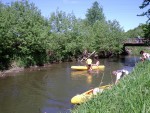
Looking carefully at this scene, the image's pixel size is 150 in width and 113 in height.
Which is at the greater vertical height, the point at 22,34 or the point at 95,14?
the point at 95,14

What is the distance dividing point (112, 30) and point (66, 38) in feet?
51.4

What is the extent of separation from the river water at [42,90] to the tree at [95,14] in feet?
200

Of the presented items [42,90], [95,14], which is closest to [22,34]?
[42,90]

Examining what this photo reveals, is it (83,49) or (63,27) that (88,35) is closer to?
(83,49)

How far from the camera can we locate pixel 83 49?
143 ft

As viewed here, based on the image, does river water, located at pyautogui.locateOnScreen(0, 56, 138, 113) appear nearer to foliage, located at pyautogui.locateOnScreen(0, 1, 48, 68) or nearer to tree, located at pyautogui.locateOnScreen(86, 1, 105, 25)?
foliage, located at pyautogui.locateOnScreen(0, 1, 48, 68)

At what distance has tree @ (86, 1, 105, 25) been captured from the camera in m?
87.2

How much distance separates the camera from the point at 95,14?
8769 cm

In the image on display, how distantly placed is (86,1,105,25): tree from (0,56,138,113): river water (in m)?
60.8

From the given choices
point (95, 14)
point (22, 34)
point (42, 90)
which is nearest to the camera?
point (42, 90)

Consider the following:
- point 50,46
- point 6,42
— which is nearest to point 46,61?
point 50,46

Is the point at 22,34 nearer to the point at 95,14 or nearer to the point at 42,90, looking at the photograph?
the point at 42,90

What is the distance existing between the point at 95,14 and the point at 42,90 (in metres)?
71.0

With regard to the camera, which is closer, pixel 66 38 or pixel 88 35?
pixel 66 38
